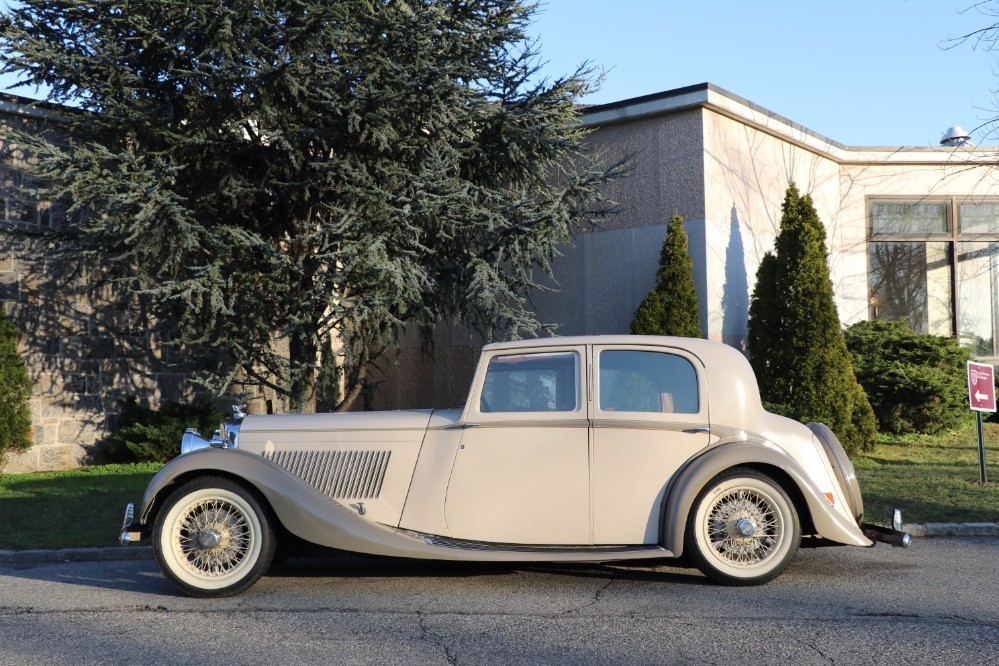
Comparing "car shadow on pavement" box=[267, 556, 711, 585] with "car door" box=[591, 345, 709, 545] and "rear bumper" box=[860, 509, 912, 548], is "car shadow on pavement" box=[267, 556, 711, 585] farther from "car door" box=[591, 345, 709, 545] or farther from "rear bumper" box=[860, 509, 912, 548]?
"rear bumper" box=[860, 509, 912, 548]

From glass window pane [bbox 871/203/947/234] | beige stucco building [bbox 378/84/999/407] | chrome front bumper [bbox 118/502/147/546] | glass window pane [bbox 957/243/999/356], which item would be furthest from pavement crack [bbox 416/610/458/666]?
glass window pane [bbox 957/243/999/356]

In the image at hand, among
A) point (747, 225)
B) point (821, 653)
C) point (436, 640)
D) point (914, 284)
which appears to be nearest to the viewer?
point (821, 653)

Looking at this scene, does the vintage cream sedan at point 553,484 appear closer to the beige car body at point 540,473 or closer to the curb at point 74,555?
the beige car body at point 540,473

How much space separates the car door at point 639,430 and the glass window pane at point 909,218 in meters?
11.3

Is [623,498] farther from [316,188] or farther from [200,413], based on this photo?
[200,413]

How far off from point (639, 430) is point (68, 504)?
6.55 m

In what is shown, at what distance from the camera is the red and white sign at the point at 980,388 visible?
31.4 ft

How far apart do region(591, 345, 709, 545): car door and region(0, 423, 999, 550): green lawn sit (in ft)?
9.53

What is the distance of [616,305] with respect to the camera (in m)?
13.6

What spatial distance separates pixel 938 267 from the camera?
1602 cm

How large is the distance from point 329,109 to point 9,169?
15.7 feet

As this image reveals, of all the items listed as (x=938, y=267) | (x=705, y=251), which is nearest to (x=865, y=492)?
(x=705, y=251)

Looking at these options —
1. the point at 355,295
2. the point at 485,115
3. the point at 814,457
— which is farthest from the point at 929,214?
the point at 814,457

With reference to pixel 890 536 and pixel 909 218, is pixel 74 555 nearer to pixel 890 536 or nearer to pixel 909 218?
pixel 890 536
